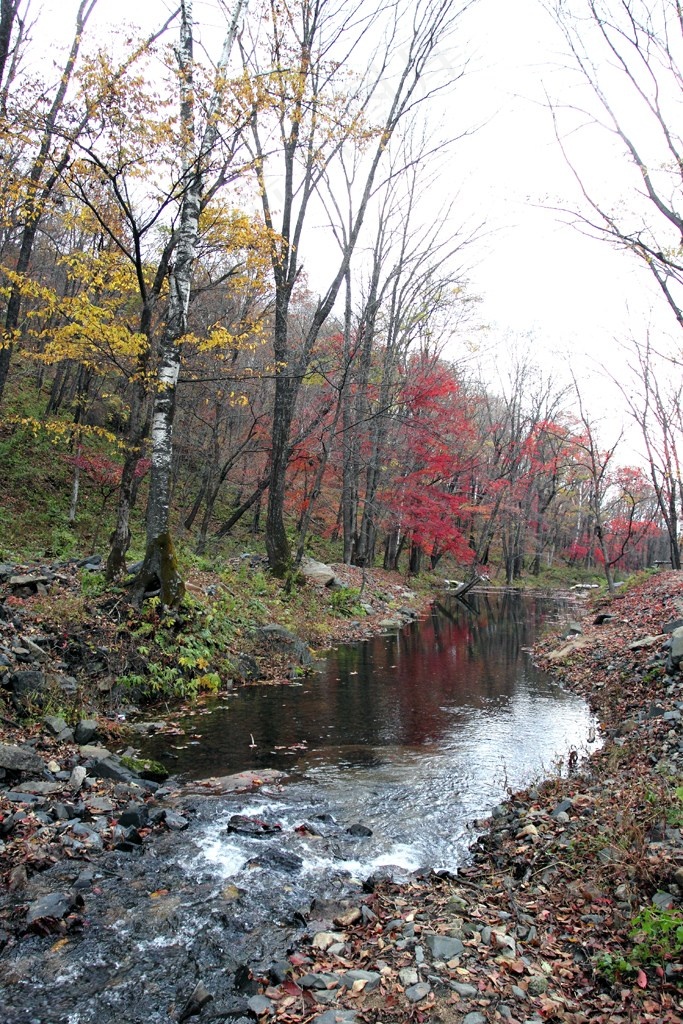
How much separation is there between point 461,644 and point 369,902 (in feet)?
45.0

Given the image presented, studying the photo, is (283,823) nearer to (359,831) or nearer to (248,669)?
(359,831)

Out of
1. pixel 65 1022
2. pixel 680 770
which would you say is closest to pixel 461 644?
pixel 680 770

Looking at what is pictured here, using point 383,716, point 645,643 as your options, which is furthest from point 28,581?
point 645,643

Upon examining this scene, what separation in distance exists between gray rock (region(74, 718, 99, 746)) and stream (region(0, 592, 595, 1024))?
74 cm

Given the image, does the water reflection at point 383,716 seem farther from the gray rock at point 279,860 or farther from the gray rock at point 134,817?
the gray rock at point 279,860

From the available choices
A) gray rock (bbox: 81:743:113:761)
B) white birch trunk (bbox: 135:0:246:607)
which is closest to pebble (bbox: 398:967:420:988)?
gray rock (bbox: 81:743:113:761)

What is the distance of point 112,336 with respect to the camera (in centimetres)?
1153

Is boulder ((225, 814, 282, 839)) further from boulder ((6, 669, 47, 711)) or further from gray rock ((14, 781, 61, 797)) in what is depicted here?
boulder ((6, 669, 47, 711))

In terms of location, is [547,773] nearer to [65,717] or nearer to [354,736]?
[354,736]

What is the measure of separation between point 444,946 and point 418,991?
0.44 m

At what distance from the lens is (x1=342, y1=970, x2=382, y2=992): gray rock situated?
3.53 m

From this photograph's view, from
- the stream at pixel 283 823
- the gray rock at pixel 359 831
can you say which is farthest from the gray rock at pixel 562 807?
the gray rock at pixel 359 831

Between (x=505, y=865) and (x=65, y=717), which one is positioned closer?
(x=505, y=865)

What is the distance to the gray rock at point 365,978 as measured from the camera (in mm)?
3531
